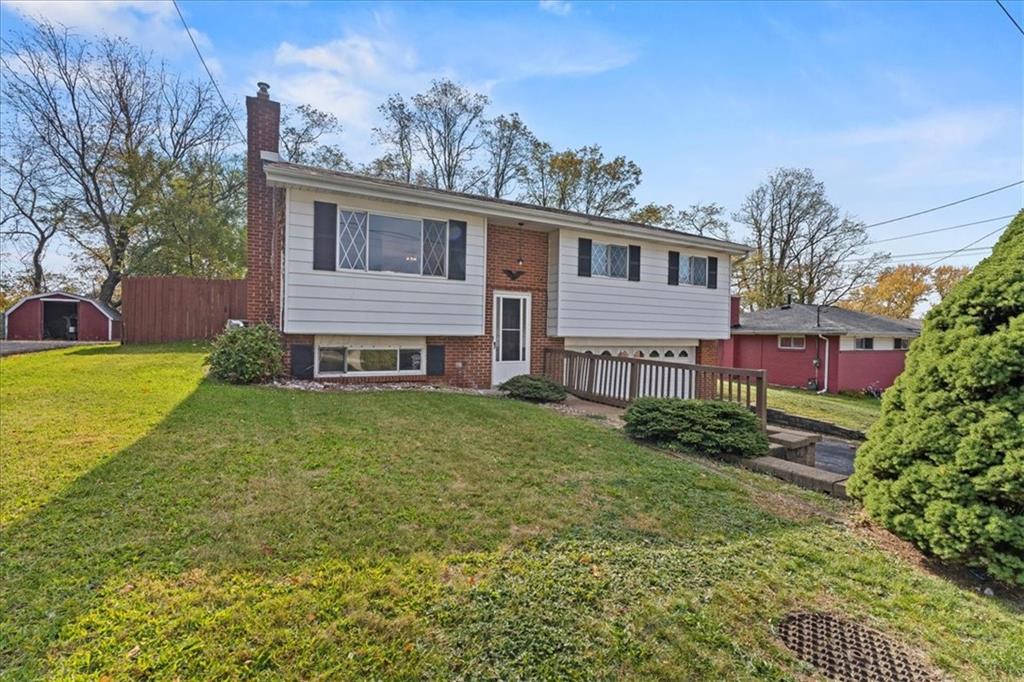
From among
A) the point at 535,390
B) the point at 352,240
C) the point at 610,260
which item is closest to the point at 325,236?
the point at 352,240

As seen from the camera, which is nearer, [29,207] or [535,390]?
[535,390]

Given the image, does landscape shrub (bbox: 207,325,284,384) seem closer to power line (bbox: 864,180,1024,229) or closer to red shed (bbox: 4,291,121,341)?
power line (bbox: 864,180,1024,229)

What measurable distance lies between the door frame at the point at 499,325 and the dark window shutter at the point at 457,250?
3.70 ft

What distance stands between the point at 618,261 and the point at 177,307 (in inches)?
536

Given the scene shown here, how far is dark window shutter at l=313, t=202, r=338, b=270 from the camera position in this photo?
858 cm

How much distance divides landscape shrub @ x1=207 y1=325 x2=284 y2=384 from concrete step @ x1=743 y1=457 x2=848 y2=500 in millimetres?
7501

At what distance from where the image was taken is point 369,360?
967cm

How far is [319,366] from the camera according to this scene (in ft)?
30.4

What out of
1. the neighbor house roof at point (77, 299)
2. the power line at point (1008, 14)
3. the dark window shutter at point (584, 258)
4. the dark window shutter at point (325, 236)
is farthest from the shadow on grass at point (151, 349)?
the power line at point (1008, 14)

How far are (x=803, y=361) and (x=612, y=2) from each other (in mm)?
17219

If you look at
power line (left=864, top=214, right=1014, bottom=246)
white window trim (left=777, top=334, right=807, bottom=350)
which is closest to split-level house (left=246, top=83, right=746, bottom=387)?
white window trim (left=777, top=334, right=807, bottom=350)

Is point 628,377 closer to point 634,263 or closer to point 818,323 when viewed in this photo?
point 634,263

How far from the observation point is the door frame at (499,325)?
1080 cm

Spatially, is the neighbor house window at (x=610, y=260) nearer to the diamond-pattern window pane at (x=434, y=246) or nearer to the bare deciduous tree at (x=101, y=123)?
the diamond-pattern window pane at (x=434, y=246)
